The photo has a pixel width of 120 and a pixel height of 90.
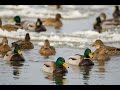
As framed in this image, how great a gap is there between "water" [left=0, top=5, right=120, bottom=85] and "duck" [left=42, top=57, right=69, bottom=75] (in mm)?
177

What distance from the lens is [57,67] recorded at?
21.3m

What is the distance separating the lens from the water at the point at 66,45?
784 inches

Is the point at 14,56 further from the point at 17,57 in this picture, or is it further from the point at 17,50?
the point at 17,50

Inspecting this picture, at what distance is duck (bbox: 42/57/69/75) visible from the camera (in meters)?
21.1

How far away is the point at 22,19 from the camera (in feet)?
109

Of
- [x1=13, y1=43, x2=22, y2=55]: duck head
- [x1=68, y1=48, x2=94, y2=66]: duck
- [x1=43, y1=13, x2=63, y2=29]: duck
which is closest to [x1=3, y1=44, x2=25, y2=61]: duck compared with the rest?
[x1=13, y1=43, x2=22, y2=55]: duck head

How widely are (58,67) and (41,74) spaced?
0.72m

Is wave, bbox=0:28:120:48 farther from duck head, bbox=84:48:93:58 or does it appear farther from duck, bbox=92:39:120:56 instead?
duck head, bbox=84:48:93:58

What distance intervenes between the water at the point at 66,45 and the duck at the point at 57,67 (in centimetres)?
18

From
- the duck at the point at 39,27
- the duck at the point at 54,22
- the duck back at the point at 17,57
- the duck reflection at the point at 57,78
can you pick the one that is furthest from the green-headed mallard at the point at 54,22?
the duck reflection at the point at 57,78

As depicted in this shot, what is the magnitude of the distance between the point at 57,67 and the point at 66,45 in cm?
412

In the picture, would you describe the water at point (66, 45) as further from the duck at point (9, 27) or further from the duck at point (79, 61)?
the duck at point (9, 27)
